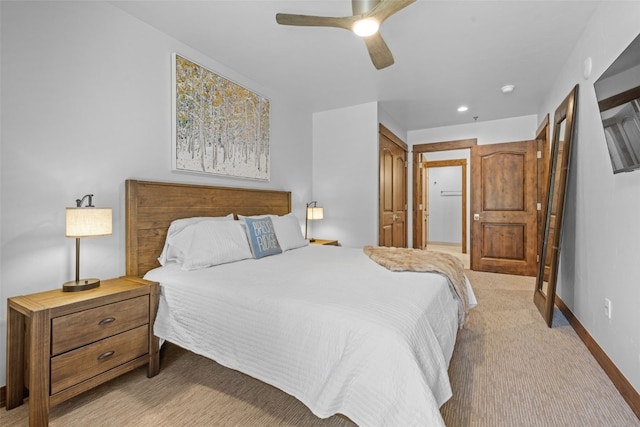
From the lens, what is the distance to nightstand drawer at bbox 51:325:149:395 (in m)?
1.54

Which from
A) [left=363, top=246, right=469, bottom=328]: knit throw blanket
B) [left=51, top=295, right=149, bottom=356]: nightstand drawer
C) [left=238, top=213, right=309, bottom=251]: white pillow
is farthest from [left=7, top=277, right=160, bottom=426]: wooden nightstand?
[left=363, top=246, right=469, bottom=328]: knit throw blanket

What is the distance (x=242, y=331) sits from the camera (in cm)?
160

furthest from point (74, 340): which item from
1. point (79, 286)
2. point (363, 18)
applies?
point (363, 18)

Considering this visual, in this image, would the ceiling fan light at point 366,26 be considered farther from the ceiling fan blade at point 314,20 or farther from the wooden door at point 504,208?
the wooden door at point 504,208

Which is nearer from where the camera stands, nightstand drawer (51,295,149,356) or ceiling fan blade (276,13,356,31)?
nightstand drawer (51,295,149,356)

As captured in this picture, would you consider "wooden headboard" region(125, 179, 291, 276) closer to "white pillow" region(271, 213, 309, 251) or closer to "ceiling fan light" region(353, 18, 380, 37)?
"white pillow" region(271, 213, 309, 251)

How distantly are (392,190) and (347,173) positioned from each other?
95 centimetres

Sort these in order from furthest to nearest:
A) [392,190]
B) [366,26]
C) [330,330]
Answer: [392,190] → [366,26] → [330,330]

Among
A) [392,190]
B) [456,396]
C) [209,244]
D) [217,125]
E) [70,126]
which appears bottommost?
[456,396]

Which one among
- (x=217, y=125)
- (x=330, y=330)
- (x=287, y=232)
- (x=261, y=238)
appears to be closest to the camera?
(x=330, y=330)

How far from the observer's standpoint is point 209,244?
7.57 feet

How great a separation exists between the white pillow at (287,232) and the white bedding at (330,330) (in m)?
0.85

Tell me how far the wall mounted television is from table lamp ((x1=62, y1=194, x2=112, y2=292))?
2959mm

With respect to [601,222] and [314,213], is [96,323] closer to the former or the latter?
[314,213]
